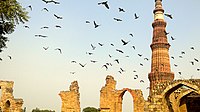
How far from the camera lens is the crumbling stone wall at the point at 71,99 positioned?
19109 millimetres

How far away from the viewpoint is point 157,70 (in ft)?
101

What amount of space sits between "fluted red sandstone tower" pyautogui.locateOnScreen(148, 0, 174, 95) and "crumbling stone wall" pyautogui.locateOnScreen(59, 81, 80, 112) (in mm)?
13024

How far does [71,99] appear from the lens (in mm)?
19391

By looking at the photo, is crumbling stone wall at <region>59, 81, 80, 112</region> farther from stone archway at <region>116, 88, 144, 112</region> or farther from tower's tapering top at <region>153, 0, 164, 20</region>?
tower's tapering top at <region>153, 0, 164, 20</region>

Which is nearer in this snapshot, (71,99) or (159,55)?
(71,99)


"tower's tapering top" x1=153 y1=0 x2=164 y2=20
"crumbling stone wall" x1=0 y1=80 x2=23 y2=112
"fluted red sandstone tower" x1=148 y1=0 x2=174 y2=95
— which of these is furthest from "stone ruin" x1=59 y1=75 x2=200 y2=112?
"tower's tapering top" x1=153 y1=0 x2=164 y2=20

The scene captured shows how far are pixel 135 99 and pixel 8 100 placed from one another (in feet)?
32.6

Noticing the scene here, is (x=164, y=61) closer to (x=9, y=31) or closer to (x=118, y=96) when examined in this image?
(x=118, y=96)

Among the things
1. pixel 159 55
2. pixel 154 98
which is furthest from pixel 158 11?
pixel 154 98

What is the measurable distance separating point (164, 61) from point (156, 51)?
161 centimetres

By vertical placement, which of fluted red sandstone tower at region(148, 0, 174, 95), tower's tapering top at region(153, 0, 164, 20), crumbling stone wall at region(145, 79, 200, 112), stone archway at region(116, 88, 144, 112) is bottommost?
crumbling stone wall at region(145, 79, 200, 112)

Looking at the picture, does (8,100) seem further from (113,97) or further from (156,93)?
(156,93)

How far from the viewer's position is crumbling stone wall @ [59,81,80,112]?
62.7 ft

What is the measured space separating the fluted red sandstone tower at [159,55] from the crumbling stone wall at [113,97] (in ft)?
31.1
